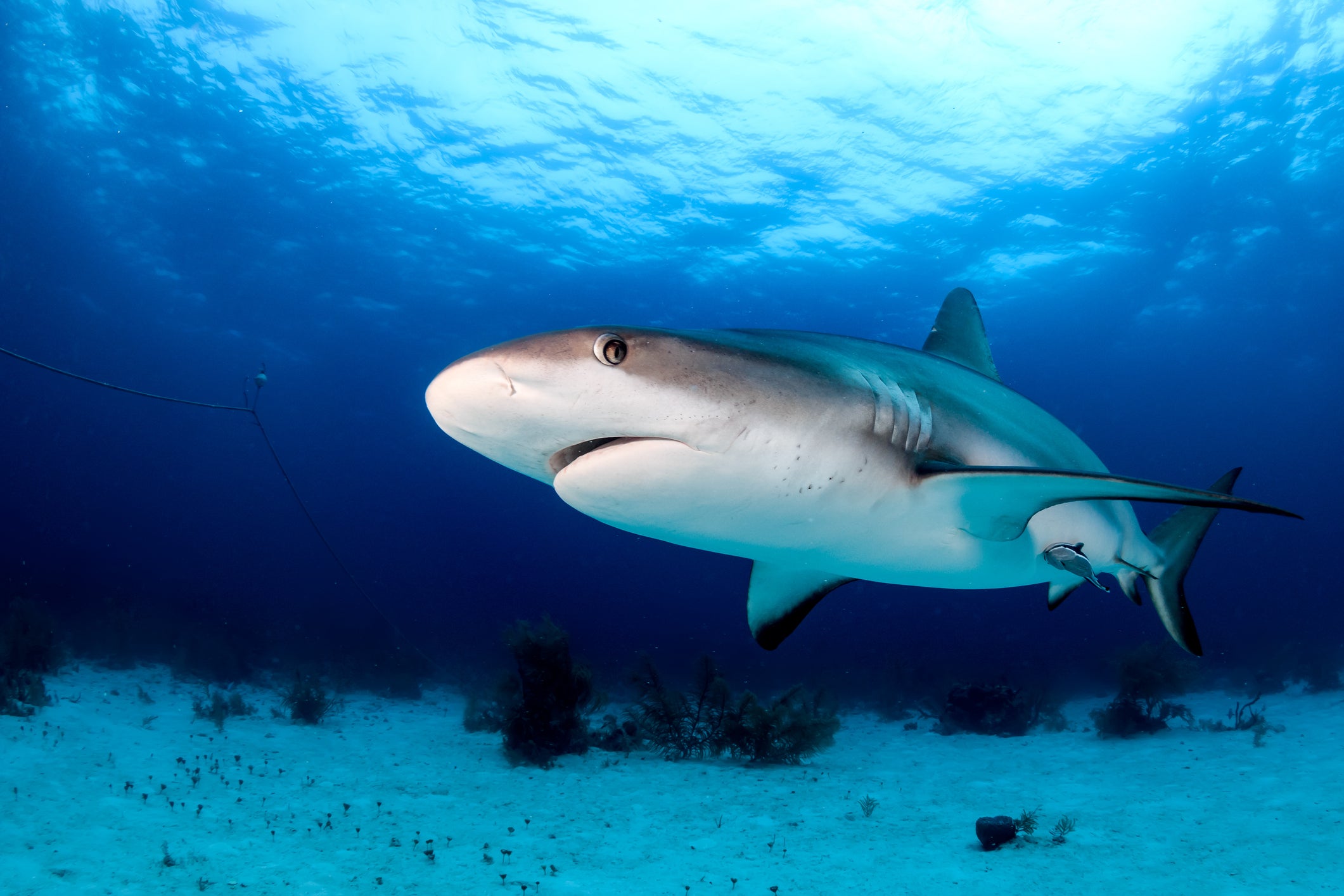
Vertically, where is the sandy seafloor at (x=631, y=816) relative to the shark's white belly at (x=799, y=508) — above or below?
below

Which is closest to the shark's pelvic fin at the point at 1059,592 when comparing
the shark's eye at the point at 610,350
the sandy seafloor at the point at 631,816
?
the sandy seafloor at the point at 631,816

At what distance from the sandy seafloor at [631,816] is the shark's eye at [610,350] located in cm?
445

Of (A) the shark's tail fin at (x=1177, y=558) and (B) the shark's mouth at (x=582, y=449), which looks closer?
(B) the shark's mouth at (x=582, y=449)

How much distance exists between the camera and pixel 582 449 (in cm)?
205

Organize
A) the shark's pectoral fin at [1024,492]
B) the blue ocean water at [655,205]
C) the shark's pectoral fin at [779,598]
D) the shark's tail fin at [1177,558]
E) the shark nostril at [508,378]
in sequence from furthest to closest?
1. the blue ocean water at [655,205]
2. the shark's tail fin at [1177,558]
3. the shark's pectoral fin at [779,598]
4. the shark's pectoral fin at [1024,492]
5. the shark nostril at [508,378]

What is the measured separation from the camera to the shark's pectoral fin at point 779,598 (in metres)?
3.54

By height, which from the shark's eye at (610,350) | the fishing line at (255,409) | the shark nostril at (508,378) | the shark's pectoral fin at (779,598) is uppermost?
the fishing line at (255,409)

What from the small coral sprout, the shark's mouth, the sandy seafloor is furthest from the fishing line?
the small coral sprout

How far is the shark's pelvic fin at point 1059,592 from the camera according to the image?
13.4 feet

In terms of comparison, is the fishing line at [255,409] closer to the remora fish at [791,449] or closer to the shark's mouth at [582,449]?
the shark's mouth at [582,449]

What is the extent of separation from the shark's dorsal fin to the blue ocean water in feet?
26.2

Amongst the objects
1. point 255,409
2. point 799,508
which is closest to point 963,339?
point 799,508

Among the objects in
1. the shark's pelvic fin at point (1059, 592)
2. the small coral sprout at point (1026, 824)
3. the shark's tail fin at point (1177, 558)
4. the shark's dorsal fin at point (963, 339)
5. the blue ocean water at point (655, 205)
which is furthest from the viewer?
the blue ocean water at point (655, 205)

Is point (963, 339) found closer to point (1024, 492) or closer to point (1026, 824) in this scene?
point (1024, 492)
